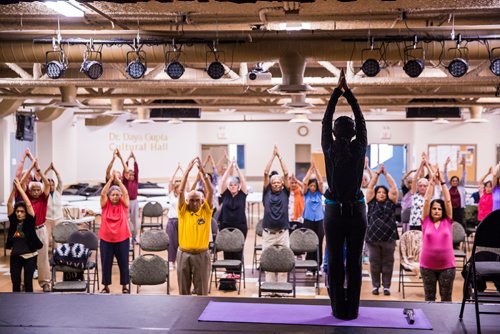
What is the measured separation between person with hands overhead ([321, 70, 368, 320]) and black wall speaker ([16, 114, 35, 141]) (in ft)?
37.4

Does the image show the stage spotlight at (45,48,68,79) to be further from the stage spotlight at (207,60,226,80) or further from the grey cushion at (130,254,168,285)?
the grey cushion at (130,254,168,285)

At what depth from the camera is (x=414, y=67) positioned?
6.62 metres

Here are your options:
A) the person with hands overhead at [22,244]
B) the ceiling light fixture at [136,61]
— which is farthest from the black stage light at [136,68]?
the person with hands overhead at [22,244]

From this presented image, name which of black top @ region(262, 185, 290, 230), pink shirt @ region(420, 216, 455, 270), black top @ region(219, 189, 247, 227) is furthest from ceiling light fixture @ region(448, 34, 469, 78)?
black top @ region(219, 189, 247, 227)

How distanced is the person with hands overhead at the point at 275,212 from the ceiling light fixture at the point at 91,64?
7.76 ft

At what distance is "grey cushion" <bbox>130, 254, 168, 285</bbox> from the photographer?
639 centimetres

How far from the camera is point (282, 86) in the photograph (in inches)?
256

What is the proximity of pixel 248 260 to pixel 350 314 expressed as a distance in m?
5.81

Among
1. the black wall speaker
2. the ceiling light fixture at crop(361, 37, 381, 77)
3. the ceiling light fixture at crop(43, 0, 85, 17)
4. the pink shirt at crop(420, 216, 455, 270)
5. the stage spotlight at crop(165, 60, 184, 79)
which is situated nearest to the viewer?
the ceiling light fixture at crop(43, 0, 85, 17)

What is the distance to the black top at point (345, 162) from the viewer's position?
159 inches

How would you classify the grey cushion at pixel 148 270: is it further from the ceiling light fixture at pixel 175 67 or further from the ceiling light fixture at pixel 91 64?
the ceiling light fixture at pixel 91 64

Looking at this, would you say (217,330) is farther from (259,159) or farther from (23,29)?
(259,159)

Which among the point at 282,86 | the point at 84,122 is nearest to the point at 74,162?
the point at 84,122

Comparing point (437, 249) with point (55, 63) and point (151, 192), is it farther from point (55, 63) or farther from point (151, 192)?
point (151, 192)
